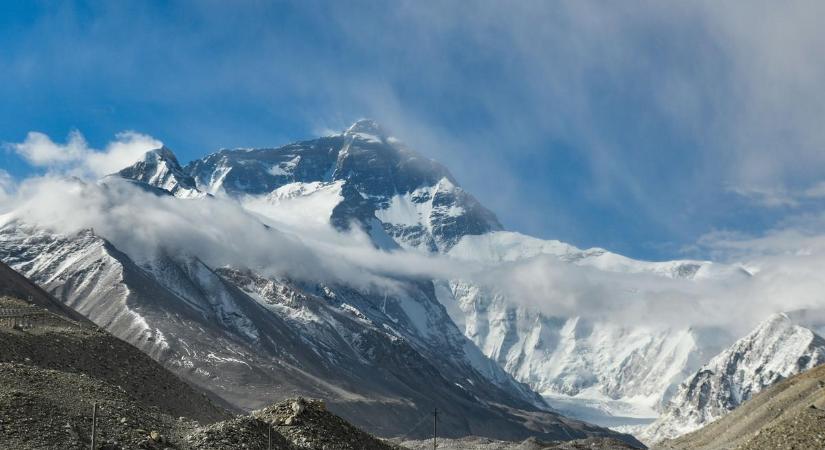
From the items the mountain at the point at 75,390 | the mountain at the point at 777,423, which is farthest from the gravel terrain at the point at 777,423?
the mountain at the point at 75,390

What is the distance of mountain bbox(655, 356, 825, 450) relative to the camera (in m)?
78.7

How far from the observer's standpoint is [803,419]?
82.2m

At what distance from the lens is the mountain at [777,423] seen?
78688 millimetres

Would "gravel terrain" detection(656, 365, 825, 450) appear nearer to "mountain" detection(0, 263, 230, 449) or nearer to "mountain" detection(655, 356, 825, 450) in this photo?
"mountain" detection(655, 356, 825, 450)

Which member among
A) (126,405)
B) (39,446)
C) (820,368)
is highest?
(820,368)

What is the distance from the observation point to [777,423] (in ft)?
290

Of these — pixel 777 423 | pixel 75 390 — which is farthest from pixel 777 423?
pixel 75 390

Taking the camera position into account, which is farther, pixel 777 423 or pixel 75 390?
pixel 777 423

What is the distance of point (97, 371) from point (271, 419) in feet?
103

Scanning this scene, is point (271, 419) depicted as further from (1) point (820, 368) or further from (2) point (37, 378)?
(1) point (820, 368)

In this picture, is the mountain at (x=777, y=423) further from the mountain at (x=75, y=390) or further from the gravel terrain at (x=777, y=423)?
the mountain at (x=75, y=390)

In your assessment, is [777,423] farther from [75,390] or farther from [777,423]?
[75,390]

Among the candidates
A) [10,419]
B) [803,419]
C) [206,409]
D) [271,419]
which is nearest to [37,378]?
[10,419]

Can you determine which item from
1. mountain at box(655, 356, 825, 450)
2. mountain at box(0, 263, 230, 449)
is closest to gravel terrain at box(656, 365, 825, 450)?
mountain at box(655, 356, 825, 450)
